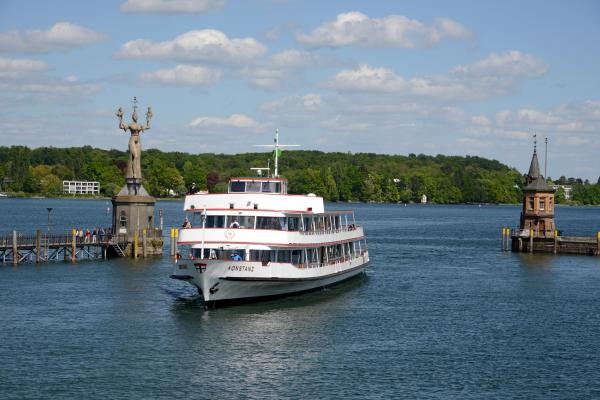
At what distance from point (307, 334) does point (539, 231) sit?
61.5m

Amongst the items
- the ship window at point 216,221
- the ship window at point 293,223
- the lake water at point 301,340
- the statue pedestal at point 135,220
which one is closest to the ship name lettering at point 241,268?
the lake water at point 301,340

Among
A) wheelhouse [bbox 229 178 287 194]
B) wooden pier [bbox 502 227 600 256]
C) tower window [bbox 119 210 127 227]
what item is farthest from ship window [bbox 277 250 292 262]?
wooden pier [bbox 502 227 600 256]

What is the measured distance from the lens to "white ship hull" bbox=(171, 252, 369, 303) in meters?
55.4

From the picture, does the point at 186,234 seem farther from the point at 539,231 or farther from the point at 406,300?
the point at 539,231

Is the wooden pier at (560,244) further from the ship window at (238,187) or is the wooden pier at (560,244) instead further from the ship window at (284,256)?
the ship window at (238,187)

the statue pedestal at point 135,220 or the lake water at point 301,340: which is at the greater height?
the statue pedestal at point 135,220

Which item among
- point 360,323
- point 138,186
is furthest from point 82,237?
point 360,323

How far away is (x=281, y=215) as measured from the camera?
195ft

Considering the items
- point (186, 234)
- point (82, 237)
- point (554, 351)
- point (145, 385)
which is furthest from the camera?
point (82, 237)

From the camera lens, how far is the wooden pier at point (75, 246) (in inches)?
3177

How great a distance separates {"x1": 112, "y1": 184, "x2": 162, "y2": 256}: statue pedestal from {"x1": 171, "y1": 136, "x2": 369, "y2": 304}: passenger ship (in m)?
26.4

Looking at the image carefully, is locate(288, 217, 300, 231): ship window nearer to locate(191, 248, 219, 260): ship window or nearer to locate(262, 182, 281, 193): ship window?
locate(262, 182, 281, 193): ship window

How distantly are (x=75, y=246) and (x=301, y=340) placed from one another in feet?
135

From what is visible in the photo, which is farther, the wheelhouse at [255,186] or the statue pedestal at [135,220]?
the statue pedestal at [135,220]
